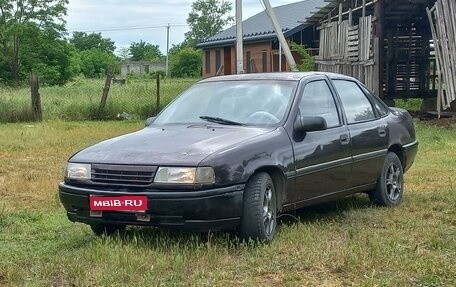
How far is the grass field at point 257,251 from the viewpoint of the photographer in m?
4.82

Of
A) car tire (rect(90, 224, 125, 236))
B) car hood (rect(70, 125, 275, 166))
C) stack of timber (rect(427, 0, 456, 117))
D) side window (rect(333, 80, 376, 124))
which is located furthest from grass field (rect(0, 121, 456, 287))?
stack of timber (rect(427, 0, 456, 117))

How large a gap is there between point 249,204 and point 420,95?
58.2 feet

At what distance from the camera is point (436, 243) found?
18.6 ft

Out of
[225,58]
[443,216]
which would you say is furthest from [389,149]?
[225,58]

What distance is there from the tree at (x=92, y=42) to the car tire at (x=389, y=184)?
8988 cm

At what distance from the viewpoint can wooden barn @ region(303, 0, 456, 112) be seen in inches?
771

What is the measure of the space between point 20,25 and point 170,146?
44.9 metres

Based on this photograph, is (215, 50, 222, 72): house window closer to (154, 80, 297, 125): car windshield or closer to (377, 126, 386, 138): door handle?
(377, 126, 386, 138): door handle

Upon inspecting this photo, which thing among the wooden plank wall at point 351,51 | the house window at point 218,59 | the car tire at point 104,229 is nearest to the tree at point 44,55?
the house window at point 218,59

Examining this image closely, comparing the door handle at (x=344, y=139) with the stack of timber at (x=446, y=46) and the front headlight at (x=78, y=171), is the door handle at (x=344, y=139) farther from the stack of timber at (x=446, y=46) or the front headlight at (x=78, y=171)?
the stack of timber at (x=446, y=46)

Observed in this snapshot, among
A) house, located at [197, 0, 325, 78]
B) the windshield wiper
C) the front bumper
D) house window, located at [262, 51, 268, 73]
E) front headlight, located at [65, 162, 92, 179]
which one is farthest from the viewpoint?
house window, located at [262, 51, 268, 73]

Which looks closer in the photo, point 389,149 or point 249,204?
point 249,204

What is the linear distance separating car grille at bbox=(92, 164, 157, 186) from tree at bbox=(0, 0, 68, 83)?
43.9 meters

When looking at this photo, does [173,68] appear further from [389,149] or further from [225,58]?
[389,149]
